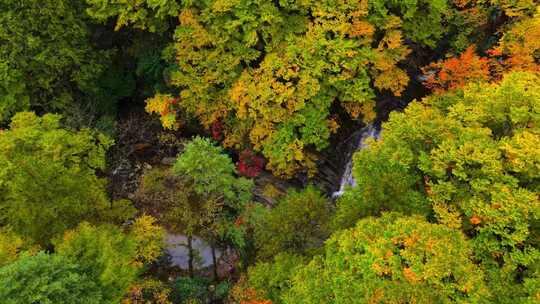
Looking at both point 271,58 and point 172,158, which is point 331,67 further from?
point 172,158

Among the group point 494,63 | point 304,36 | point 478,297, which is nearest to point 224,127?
point 304,36

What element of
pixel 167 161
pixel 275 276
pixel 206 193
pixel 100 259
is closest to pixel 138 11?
pixel 167 161

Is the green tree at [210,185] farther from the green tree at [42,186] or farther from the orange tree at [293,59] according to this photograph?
the green tree at [42,186]

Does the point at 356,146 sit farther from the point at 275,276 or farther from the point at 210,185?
the point at 275,276

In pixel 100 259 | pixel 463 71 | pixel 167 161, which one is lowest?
pixel 100 259

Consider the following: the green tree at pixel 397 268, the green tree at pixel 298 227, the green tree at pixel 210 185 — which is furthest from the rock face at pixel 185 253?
the green tree at pixel 397 268

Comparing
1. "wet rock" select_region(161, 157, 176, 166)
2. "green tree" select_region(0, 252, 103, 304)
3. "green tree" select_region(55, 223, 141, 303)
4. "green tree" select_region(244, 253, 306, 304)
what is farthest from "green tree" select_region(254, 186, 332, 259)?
"wet rock" select_region(161, 157, 176, 166)

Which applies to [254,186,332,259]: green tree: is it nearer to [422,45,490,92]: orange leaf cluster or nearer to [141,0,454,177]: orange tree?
[141,0,454,177]: orange tree

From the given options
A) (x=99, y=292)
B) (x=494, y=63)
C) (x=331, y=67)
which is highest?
(x=331, y=67)
